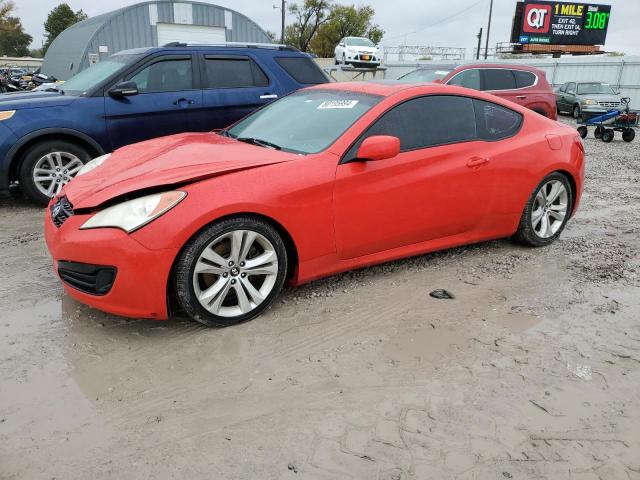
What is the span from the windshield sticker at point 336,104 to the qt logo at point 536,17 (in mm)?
45596

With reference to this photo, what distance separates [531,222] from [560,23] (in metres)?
46.8

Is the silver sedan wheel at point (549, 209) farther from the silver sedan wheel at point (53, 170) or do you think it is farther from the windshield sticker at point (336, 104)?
the silver sedan wheel at point (53, 170)

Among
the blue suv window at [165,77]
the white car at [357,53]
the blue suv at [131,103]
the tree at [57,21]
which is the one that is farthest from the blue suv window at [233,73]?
the tree at [57,21]

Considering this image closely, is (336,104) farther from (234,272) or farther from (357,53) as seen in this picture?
(357,53)

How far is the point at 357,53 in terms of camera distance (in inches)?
1034

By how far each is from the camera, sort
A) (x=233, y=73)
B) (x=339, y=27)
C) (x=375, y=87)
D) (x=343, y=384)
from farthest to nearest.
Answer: (x=339, y=27), (x=233, y=73), (x=375, y=87), (x=343, y=384)

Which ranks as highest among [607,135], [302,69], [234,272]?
[302,69]

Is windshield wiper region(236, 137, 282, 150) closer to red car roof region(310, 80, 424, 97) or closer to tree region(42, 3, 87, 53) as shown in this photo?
red car roof region(310, 80, 424, 97)

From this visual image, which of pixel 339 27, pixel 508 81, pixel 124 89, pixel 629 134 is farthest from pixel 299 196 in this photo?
pixel 339 27

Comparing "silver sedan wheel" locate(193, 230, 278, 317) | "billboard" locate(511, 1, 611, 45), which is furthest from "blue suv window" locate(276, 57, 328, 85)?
"billboard" locate(511, 1, 611, 45)

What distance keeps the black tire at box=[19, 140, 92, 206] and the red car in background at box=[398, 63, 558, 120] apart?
24.1 feet

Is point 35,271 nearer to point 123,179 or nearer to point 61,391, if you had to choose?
point 123,179

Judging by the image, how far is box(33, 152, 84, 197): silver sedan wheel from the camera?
5656mm

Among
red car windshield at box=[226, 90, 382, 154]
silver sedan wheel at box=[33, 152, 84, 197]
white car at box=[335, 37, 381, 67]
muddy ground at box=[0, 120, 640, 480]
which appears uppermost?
white car at box=[335, 37, 381, 67]
